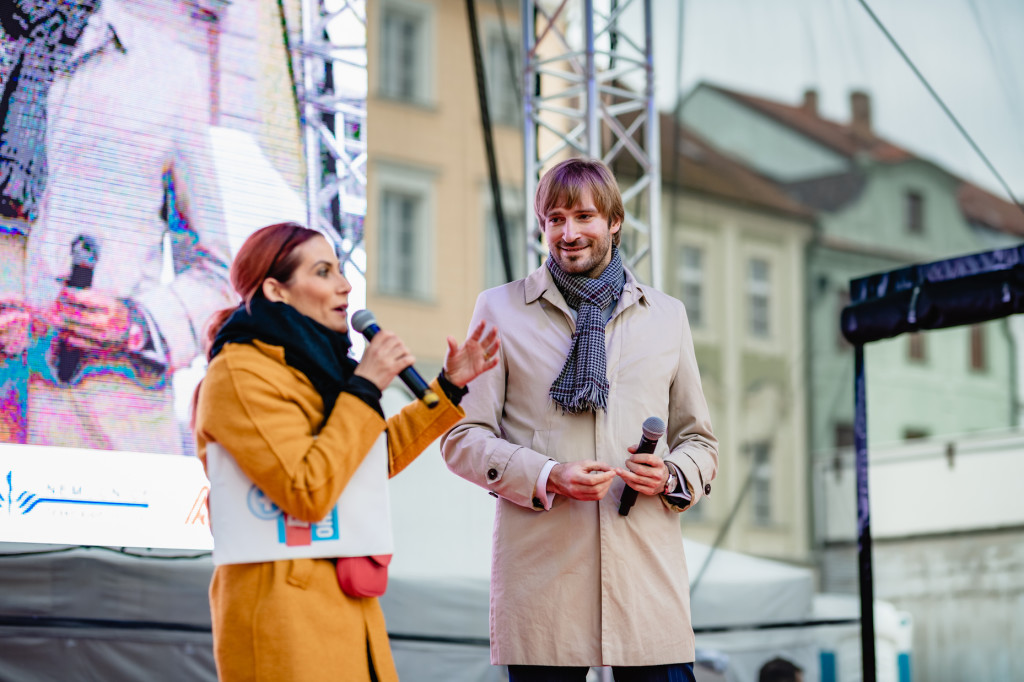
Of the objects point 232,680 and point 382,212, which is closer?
point 232,680

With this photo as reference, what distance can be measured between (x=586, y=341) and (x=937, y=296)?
1862mm

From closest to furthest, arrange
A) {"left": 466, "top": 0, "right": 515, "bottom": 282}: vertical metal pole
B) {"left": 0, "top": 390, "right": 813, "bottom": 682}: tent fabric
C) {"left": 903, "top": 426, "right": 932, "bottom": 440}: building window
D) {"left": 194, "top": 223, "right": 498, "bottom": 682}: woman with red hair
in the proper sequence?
{"left": 194, "top": 223, "right": 498, "bottom": 682}: woman with red hair, {"left": 0, "top": 390, "right": 813, "bottom": 682}: tent fabric, {"left": 466, "top": 0, "right": 515, "bottom": 282}: vertical metal pole, {"left": 903, "top": 426, "right": 932, "bottom": 440}: building window

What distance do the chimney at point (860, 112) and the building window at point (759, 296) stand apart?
4.48 meters

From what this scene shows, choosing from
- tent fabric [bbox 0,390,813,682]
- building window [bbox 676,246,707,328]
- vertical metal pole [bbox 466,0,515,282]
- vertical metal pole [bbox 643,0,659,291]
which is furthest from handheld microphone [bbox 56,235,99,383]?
building window [bbox 676,246,707,328]

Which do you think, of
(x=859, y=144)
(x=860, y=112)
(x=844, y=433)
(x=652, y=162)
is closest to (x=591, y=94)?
(x=652, y=162)

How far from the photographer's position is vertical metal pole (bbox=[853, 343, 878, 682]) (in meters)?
3.45

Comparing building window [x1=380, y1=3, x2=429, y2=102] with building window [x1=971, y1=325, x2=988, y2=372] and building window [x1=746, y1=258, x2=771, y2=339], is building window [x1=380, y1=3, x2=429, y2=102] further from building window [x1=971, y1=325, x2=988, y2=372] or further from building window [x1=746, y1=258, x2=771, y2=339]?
building window [x1=971, y1=325, x2=988, y2=372]

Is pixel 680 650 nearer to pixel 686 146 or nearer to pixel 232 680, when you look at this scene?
pixel 232 680

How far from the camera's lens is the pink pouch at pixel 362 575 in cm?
170

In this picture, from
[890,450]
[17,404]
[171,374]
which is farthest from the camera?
[890,450]

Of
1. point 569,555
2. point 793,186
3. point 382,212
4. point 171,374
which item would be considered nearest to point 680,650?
point 569,555

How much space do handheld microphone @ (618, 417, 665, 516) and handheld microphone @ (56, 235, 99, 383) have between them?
7.33 ft

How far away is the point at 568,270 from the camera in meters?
2.14

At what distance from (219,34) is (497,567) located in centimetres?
260
